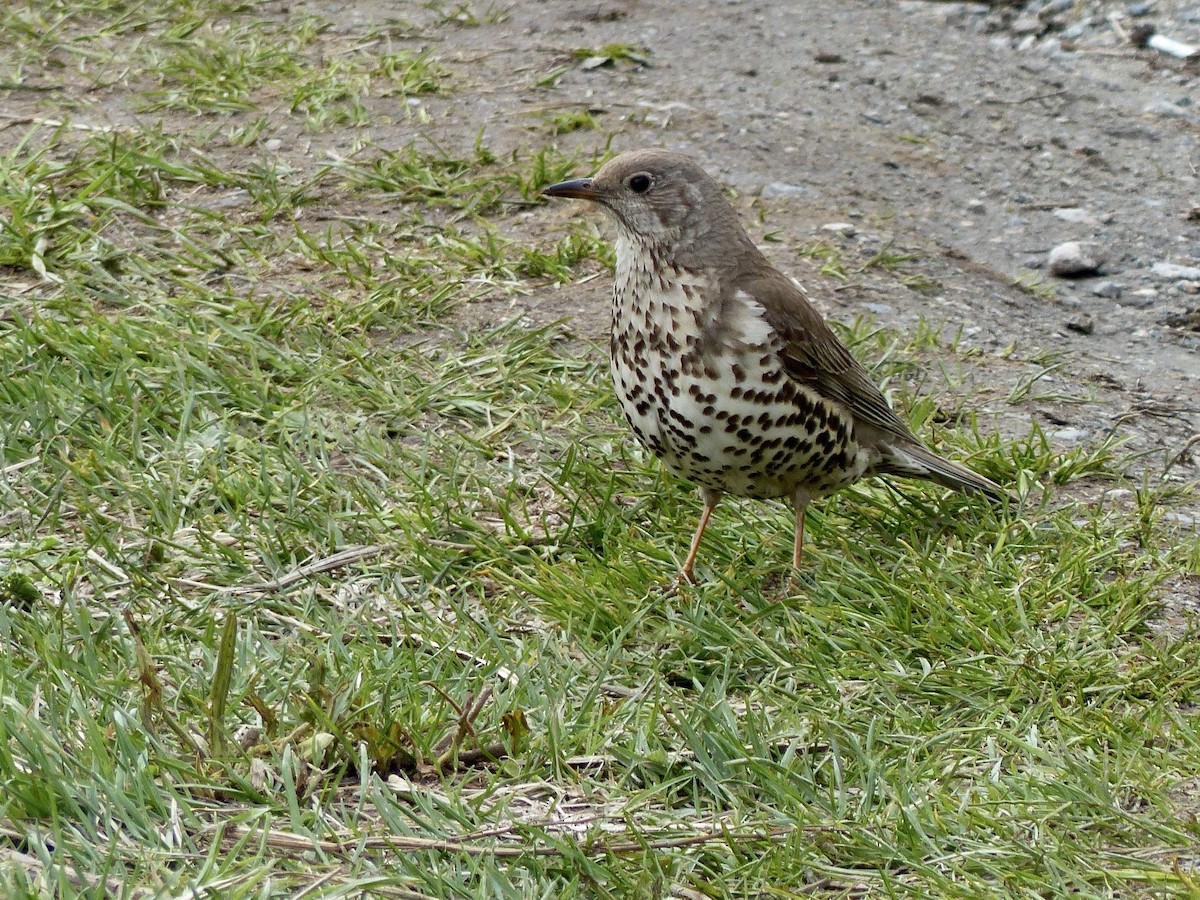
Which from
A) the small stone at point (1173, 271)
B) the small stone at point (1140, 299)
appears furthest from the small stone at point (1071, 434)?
the small stone at point (1173, 271)

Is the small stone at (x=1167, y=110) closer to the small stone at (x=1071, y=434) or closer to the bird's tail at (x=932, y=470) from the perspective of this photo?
the small stone at (x=1071, y=434)

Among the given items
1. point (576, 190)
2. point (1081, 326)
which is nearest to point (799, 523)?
point (576, 190)

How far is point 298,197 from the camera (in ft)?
21.0

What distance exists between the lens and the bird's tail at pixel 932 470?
15.9 feet

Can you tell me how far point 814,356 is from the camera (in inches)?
181

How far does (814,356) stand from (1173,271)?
2830 millimetres

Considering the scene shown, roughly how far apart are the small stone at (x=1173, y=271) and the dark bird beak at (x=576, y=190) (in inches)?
122

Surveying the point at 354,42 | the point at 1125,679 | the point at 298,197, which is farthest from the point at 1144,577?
the point at 354,42

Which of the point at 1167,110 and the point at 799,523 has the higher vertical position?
the point at 1167,110

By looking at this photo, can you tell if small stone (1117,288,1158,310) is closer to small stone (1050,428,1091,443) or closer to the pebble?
the pebble

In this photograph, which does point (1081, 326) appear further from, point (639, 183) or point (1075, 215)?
point (639, 183)

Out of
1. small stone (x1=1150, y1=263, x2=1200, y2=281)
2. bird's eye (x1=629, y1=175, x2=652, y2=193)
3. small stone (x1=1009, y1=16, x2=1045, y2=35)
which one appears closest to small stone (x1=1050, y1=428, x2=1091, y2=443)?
small stone (x1=1150, y1=263, x2=1200, y2=281)

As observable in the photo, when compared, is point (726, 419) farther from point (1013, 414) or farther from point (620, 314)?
point (1013, 414)

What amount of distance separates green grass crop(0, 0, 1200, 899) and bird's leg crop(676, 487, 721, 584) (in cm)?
7
